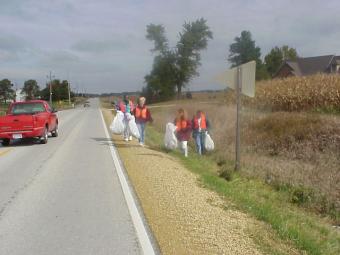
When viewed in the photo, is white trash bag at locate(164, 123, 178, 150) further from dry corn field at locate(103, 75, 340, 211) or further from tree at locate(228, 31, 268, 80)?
tree at locate(228, 31, 268, 80)

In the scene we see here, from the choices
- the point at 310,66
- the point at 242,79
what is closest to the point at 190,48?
the point at 310,66

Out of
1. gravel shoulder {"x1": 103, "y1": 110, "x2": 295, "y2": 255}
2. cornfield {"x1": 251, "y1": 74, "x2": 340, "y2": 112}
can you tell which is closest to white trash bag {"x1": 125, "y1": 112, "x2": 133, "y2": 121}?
gravel shoulder {"x1": 103, "y1": 110, "x2": 295, "y2": 255}

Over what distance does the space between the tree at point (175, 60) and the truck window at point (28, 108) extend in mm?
78453

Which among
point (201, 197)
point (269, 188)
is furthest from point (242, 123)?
point (201, 197)

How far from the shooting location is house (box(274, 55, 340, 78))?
2660 inches

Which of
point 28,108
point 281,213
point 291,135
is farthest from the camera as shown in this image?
point 28,108

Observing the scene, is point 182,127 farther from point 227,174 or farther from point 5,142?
point 5,142

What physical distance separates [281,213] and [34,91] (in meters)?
145

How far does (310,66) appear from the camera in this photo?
70.9m

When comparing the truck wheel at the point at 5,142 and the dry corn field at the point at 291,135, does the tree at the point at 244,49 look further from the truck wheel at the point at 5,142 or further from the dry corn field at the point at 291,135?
the truck wheel at the point at 5,142

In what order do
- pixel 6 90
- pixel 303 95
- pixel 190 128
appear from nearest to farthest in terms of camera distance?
pixel 190 128, pixel 303 95, pixel 6 90

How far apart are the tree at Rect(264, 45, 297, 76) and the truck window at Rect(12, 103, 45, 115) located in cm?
7925

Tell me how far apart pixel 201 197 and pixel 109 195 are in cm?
167

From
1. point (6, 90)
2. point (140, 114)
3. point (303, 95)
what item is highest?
point (6, 90)
